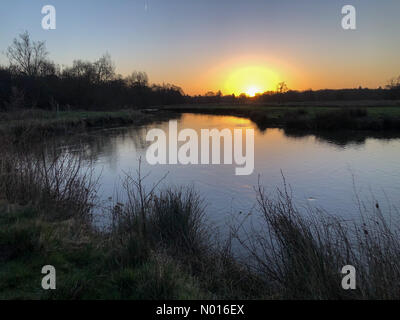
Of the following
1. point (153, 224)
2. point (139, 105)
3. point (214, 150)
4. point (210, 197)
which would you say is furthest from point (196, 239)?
point (139, 105)

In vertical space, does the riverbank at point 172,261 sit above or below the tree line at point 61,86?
below

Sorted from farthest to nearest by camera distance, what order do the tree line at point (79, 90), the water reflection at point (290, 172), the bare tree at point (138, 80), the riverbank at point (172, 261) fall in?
the bare tree at point (138, 80), the tree line at point (79, 90), the water reflection at point (290, 172), the riverbank at point (172, 261)

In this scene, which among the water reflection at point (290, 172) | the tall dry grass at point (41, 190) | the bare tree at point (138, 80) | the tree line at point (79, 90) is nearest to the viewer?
the tall dry grass at point (41, 190)

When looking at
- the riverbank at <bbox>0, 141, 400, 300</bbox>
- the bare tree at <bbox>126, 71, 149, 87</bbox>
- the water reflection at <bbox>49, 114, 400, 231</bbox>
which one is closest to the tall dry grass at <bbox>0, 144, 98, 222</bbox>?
the riverbank at <bbox>0, 141, 400, 300</bbox>

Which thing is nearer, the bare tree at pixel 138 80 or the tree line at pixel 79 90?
the tree line at pixel 79 90

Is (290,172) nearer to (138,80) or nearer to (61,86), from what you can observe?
(61,86)

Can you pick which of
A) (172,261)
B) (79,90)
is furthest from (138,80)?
(172,261)

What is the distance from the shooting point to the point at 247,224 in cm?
632

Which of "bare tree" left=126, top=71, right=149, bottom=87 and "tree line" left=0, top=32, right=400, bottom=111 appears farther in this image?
"bare tree" left=126, top=71, right=149, bottom=87

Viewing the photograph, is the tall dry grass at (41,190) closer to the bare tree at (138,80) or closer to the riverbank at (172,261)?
the riverbank at (172,261)

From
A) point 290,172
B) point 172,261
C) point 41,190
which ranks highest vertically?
point 41,190

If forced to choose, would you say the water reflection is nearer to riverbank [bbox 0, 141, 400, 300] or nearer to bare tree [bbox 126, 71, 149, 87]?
riverbank [bbox 0, 141, 400, 300]

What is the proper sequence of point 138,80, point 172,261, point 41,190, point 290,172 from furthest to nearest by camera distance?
point 138,80, point 290,172, point 41,190, point 172,261

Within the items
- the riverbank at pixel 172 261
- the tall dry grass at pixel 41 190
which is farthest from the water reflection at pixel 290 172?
the riverbank at pixel 172 261
